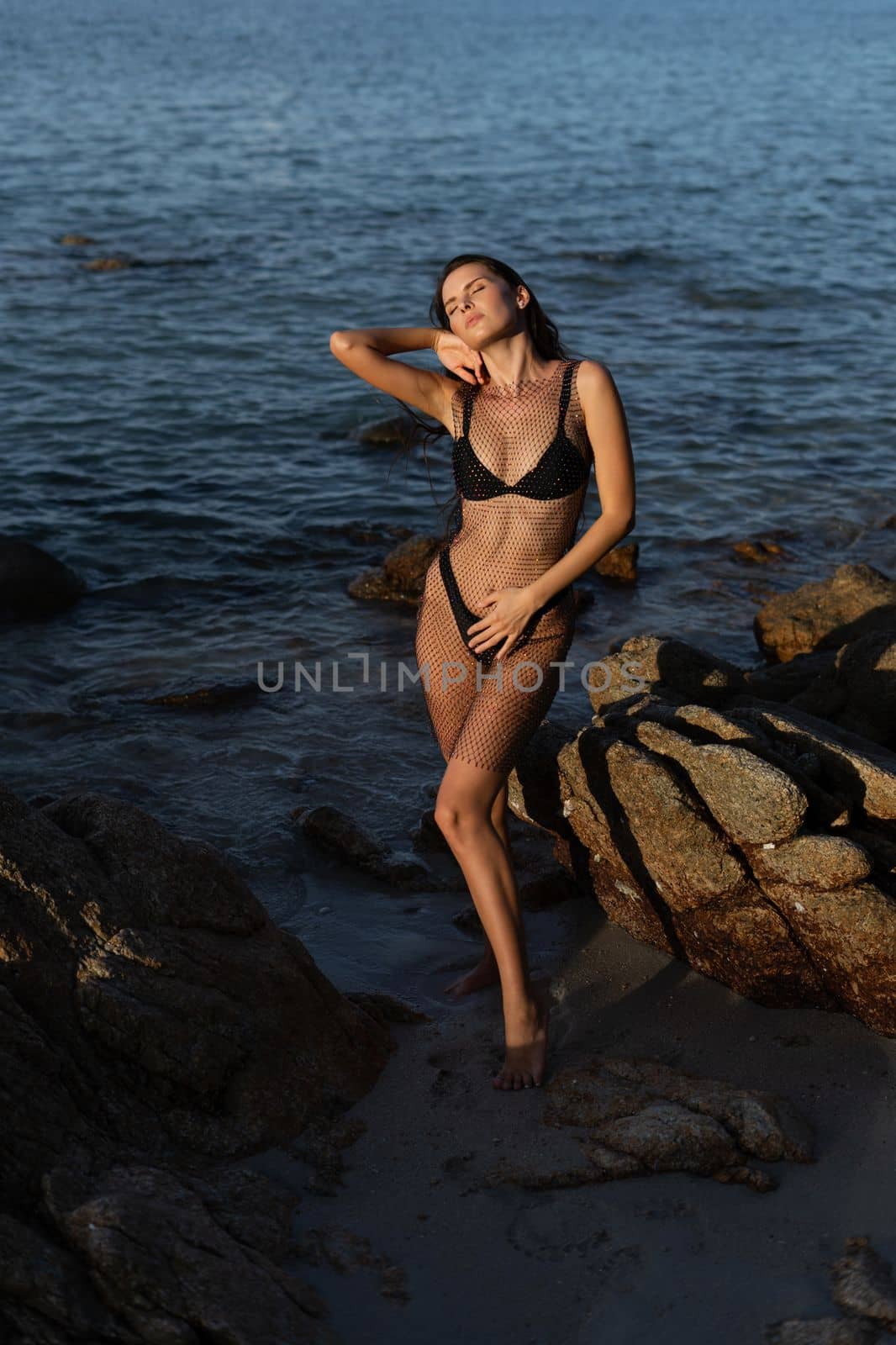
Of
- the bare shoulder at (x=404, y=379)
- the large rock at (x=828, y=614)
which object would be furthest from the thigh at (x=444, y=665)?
the large rock at (x=828, y=614)

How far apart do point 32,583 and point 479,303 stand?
19.6ft

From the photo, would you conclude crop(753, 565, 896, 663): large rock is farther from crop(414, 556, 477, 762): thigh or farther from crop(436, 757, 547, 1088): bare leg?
crop(436, 757, 547, 1088): bare leg

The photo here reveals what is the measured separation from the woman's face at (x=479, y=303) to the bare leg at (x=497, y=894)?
4.69 ft

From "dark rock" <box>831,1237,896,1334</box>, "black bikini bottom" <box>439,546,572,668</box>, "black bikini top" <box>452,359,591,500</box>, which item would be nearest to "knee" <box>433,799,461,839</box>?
"black bikini bottom" <box>439,546,572,668</box>

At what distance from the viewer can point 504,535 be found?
4566mm

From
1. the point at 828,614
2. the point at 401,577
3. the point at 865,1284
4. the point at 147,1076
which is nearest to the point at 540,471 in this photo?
the point at 147,1076

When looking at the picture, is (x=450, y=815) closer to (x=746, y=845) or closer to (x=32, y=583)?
(x=746, y=845)

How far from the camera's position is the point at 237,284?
18734 mm

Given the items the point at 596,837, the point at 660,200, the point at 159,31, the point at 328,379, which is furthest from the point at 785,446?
the point at 159,31

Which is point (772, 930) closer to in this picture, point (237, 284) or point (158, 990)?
point (158, 990)

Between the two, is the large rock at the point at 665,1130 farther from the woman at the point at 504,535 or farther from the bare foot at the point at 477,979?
the bare foot at the point at 477,979

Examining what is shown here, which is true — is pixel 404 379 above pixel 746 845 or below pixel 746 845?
above

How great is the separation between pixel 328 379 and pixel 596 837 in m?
10.6

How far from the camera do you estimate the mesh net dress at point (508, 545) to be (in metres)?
4.44
